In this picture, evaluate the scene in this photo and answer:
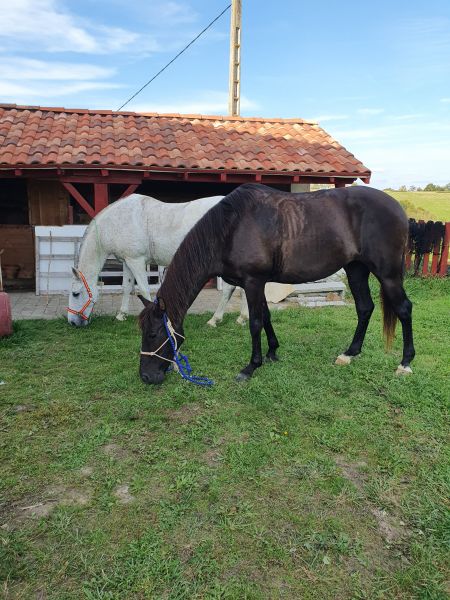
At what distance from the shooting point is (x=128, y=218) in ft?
19.9

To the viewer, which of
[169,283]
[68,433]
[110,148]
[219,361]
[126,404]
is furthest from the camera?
[110,148]

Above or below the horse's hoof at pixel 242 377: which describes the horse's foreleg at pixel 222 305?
above

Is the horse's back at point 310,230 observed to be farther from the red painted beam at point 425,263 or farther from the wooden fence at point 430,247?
the red painted beam at point 425,263

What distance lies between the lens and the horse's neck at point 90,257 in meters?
5.96

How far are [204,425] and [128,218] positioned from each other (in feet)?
12.1

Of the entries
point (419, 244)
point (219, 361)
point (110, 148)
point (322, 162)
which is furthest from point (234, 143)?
point (219, 361)

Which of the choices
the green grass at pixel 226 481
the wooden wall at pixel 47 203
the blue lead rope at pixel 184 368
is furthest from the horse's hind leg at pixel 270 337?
the wooden wall at pixel 47 203

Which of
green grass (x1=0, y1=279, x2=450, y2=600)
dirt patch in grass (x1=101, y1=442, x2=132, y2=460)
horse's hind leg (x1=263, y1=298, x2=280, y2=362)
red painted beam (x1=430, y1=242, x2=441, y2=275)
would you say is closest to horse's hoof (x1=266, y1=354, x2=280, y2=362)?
horse's hind leg (x1=263, y1=298, x2=280, y2=362)

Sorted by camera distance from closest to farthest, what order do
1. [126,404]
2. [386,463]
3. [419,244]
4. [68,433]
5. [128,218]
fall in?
[386,463]
[68,433]
[126,404]
[128,218]
[419,244]

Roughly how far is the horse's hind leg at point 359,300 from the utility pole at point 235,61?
30.0 ft

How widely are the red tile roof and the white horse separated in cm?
196

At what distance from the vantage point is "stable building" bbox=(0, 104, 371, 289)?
7.73 metres

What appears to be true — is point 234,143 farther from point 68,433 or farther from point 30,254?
point 68,433

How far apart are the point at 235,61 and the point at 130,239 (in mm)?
8693
